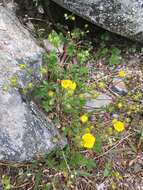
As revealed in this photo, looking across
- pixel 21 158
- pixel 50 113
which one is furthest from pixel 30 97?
pixel 21 158

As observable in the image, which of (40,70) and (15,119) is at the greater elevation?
(40,70)

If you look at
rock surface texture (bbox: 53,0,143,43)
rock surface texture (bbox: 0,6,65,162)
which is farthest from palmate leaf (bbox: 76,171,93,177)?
rock surface texture (bbox: 53,0,143,43)

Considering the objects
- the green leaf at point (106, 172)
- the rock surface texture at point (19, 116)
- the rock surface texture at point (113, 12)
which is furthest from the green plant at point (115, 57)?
the green leaf at point (106, 172)

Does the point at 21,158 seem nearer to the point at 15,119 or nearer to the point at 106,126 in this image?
the point at 15,119

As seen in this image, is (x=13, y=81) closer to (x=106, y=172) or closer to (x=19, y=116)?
(x=19, y=116)

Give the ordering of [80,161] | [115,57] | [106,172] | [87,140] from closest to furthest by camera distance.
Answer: [87,140]
[80,161]
[106,172]
[115,57]

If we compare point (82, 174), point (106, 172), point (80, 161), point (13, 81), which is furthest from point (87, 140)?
point (13, 81)

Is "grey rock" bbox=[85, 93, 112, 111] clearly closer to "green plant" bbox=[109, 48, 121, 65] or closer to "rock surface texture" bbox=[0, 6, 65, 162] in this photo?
"green plant" bbox=[109, 48, 121, 65]
